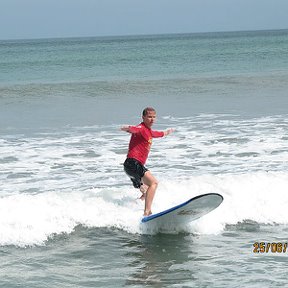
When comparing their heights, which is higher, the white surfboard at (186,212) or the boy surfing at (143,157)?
the boy surfing at (143,157)

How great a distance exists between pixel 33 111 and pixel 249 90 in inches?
428

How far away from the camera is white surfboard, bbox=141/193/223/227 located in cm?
892

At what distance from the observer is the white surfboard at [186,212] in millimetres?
8922

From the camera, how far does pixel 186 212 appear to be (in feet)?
29.7

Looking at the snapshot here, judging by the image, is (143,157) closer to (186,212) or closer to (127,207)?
→ (186,212)

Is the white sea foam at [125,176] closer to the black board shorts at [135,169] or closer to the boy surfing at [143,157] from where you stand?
the boy surfing at [143,157]

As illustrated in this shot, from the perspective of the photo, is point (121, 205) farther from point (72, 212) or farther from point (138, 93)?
point (138, 93)

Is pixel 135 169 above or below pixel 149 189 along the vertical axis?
above
